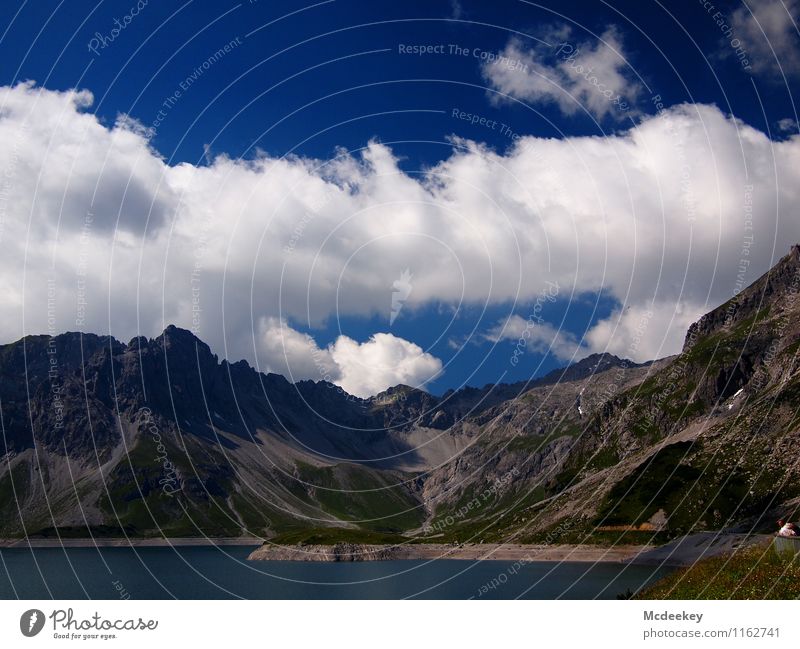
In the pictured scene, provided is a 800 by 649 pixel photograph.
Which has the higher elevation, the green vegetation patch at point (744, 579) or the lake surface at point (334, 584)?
the green vegetation patch at point (744, 579)

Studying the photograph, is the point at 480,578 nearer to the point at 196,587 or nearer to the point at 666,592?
the point at 196,587

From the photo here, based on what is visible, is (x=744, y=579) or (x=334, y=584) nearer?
(x=744, y=579)

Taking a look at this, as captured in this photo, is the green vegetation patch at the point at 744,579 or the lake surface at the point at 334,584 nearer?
the green vegetation patch at the point at 744,579

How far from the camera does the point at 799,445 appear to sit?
19512 cm

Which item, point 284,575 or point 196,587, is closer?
point 196,587

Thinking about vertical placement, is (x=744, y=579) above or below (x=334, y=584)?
above

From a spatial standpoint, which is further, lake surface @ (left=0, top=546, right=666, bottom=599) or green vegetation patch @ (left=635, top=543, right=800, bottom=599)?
lake surface @ (left=0, top=546, right=666, bottom=599)

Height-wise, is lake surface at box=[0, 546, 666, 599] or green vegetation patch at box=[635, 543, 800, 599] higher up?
green vegetation patch at box=[635, 543, 800, 599]
